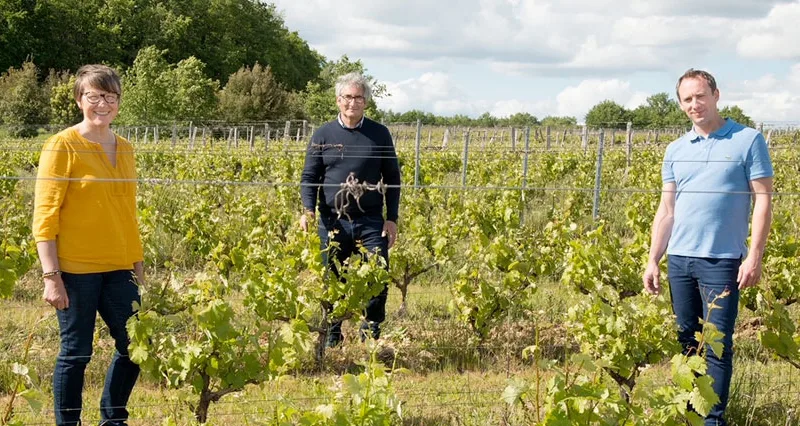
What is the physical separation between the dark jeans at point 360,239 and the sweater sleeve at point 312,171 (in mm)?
123

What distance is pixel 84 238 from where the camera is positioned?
2.91m

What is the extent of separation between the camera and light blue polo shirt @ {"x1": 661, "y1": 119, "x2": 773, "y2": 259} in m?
3.07

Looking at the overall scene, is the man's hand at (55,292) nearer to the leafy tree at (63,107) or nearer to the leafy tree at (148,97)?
the leafy tree at (148,97)

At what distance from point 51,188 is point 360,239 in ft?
6.33

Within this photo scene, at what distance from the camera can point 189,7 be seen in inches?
2657

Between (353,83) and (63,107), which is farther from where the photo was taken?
(63,107)

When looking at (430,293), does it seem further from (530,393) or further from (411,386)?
(530,393)

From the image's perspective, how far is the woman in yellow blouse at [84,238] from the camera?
2855mm

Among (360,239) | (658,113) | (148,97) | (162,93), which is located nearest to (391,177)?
(360,239)

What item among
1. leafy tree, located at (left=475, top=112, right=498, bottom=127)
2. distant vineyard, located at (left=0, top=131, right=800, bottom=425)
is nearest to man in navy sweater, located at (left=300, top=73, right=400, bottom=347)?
distant vineyard, located at (left=0, top=131, right=800, bottom=425)

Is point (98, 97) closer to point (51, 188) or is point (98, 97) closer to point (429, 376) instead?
point (51, 188)

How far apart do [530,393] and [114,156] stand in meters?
1.71

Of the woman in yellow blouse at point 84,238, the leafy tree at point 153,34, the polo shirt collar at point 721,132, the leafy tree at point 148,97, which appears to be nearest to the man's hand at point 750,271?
the polo shirt collar at point 721,132

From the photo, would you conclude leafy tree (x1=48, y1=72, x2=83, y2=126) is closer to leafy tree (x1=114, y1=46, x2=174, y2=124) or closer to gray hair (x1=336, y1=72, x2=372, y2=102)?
leafy tree (x1=114, y1=46, x2=174, y2=124)
